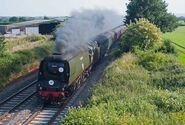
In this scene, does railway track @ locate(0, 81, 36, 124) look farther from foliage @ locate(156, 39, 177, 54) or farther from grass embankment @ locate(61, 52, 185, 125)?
foliage @ locate(156, 39, 177, 54)

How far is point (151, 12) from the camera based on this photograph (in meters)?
31.8

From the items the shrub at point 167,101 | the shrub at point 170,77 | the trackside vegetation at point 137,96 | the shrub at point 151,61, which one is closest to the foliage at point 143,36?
the trackside vegetation at point 137,96

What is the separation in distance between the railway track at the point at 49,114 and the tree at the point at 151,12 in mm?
22965

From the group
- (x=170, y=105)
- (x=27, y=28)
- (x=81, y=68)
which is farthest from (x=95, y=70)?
(x=27, y=28)

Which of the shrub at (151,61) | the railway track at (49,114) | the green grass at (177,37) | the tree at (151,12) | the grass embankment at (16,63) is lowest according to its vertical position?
the railway track at (49,114)

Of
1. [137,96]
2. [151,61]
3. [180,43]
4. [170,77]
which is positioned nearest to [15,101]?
[137,96]

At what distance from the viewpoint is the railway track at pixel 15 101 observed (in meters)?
10.8

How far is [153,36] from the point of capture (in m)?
20.0

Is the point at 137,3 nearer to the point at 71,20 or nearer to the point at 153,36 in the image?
the point at 153,36

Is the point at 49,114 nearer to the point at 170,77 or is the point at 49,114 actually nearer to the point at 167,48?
the point at 170,77

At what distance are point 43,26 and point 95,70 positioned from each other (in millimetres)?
34110

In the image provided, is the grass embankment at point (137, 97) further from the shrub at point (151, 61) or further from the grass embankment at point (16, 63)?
the grass embankment at point (16, 63)

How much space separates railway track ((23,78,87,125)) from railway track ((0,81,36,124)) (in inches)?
60.9

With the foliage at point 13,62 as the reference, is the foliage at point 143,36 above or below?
above
